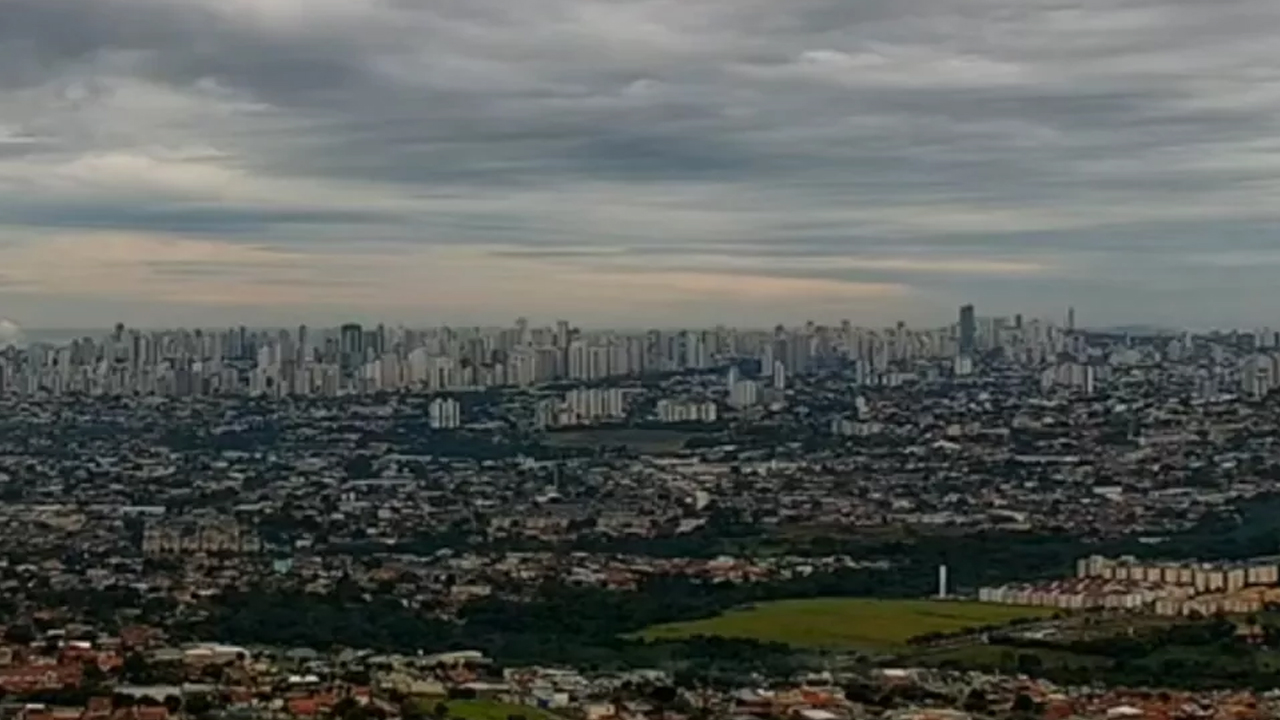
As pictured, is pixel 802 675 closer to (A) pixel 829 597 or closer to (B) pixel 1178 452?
(A) pixel 829 597

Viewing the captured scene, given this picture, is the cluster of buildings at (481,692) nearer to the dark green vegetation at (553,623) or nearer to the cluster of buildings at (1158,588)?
the dark green vegetation at (553,623)

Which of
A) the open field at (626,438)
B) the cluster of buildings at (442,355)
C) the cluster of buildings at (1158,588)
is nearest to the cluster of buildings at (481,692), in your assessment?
the cluster of buildings at (1158,588)

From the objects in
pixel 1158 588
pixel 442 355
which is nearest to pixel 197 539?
pixel 1158 588

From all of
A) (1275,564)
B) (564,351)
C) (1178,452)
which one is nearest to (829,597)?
(1275,564)

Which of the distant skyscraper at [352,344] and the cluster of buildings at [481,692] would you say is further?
the distant skyscraper at [352,344]

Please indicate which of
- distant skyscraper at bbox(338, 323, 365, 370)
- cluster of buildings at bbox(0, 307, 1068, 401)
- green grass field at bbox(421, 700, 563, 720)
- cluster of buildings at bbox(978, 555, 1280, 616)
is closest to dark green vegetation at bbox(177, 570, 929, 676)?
cluster of buildings at bbox(978, 555, 1280, 616)

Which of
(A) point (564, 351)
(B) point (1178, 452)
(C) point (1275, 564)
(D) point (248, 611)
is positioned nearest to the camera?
(D) point (248, 611)

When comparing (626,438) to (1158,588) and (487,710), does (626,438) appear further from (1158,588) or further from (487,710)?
(487,710)
